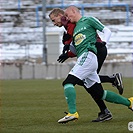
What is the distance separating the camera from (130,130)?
7.38m

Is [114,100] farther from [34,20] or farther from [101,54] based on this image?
[34,20]

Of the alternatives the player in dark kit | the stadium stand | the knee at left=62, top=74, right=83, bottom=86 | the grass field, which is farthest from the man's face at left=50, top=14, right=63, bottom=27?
the stadium stand

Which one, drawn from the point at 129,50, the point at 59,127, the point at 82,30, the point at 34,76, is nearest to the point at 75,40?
the point at 82,30

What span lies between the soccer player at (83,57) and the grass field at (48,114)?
0.40 meters

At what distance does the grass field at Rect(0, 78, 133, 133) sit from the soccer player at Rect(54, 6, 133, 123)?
40 centimetres

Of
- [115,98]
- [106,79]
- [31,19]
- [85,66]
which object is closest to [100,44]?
[85,66]

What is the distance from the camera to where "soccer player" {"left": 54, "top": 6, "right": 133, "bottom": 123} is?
27.0ft

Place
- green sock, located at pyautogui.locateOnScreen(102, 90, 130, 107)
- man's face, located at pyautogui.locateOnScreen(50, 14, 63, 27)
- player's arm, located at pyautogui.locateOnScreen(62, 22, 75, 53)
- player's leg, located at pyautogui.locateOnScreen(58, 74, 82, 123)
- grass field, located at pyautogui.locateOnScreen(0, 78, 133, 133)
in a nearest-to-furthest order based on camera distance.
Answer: grass field, located at pyautogui.locateOnScreen(0, 78, 133, 133)
player's leg, located at pyautogui.locateOnScreen(58, 74, 82, 123)
man's face, located at pyautogui.locateOnScreen(50, 14, 63, 27)
player's arm, located at pyautogui.locateOnScreen(62, 22, 75, 53)
green sock, located at pyautogui.locateOnScreen(102, 90, 130, 107)

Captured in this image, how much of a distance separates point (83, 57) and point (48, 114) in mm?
1796

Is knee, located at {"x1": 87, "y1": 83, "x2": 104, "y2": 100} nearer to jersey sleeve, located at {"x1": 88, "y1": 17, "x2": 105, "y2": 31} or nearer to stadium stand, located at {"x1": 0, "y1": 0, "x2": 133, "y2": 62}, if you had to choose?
jersey sleeve, located at {"x1": 88, "y1": 17, "x2": 105, "y2": 31}

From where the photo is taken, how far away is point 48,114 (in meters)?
9.84

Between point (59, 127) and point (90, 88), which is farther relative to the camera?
point (90, 88)

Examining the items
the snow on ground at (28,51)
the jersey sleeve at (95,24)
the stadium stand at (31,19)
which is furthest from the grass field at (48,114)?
the stadium stand at (31,19)

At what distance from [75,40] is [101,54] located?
0.46m
